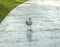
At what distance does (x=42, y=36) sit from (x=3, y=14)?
12.5 feet

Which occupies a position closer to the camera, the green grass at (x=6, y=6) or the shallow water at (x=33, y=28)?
the shallow water at (x=33, y=28)

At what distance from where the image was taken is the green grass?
1428 cm

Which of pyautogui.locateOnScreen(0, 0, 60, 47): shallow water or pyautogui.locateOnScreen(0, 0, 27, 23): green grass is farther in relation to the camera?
pyautogui.locateOnScreen(0, 0, 27, 23): green grass

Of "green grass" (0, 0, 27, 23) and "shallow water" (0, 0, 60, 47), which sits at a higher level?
"green grass" (0, 0, 27, 23)

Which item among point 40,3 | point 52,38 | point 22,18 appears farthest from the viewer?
point 40,3

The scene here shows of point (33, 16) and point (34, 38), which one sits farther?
point (33, 16)

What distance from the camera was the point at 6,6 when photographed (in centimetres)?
1588

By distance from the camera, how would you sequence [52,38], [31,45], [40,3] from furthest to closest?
[40,3] → [52,38] → [31,45]

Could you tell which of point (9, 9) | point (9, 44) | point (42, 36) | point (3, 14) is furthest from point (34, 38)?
point (9, 9)

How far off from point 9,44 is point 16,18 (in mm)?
3567

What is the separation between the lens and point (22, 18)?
44.4 feet

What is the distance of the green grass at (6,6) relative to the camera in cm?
1428

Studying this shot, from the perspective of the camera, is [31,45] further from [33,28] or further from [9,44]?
[33,28]

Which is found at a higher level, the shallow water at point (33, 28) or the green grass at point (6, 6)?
the green grass at point (6, 6)
